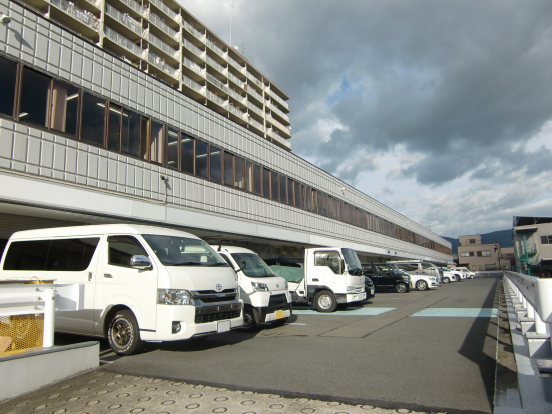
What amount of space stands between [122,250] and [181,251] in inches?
40.5

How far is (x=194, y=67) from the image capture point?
50344 millimetres

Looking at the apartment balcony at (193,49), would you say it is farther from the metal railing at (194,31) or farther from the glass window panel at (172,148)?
the glass window panel at (172,148)

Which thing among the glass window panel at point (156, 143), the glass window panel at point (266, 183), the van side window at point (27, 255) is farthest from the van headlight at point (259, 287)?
the glass window panel at point (266, 183)

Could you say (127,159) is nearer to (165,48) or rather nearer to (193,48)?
(165,48)

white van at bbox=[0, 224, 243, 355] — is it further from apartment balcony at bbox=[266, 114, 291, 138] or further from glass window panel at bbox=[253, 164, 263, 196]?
apartment balcony at bbox=[266, 114, 291, 138]

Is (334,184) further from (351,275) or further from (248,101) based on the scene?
(248,101)

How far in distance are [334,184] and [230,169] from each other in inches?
519

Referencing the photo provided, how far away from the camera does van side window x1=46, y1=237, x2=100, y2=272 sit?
742cm

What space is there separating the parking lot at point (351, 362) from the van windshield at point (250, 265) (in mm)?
1366

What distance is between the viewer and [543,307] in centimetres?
376

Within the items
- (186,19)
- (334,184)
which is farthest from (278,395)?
(186,19)

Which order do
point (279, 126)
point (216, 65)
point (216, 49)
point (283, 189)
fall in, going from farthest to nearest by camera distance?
point (279, 126) → point (216, 49) → point (216, 65) → point (283, 189)

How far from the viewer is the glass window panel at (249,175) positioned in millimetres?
18330

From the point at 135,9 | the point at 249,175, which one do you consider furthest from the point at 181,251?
the point at 135,9
